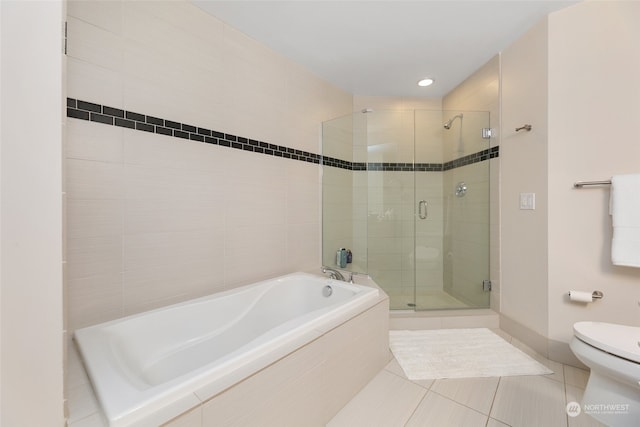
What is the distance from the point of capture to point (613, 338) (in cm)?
126

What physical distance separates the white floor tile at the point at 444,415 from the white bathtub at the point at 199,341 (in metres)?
0.55

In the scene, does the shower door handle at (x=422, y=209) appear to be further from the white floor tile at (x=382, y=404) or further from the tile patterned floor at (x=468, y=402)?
the white floor tile at (x=382, y=404)

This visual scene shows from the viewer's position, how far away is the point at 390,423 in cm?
125

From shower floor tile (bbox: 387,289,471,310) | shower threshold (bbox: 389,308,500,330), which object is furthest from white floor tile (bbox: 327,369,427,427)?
shower floor tile (bbox: 387,289,471,310)

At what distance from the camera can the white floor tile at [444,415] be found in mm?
1248

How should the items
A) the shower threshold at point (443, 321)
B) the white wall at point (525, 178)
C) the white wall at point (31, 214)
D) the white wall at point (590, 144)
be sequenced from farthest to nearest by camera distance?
the shower threshold at point (443, 321) → the white wall at point (525, 178) → the white wall at point (590, 144) → the white wall at point (31, 214)

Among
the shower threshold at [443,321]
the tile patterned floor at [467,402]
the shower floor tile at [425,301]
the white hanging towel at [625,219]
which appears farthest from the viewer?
the shower floor tile at [425,301]

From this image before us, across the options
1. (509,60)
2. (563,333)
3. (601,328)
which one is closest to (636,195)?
(601,328)

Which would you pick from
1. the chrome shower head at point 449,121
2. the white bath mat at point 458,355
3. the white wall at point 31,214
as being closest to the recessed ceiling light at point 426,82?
the chrome shower head at point 449,121

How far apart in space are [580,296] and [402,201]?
4.90 feet

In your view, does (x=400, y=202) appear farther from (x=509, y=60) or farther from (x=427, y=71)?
(x=509, y=60)

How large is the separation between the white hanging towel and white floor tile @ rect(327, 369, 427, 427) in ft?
4.52

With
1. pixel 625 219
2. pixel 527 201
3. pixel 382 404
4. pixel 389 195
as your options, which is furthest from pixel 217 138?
pixel 625 219

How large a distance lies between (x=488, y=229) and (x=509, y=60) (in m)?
1.40
